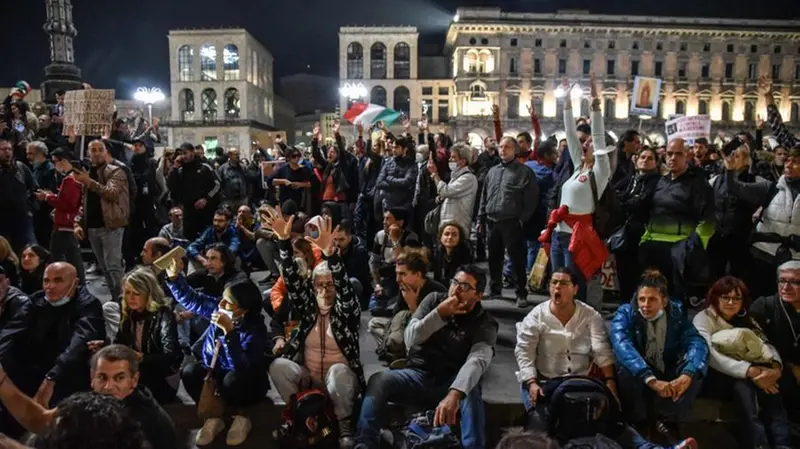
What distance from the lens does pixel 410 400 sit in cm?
429

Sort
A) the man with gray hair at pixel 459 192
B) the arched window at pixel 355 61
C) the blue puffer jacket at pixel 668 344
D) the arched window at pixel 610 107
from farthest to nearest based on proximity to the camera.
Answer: the arched window at pixel 355 61 → the arched window at pixel 610 107 → the man with gray hair at pixel 459 192 → the blue puffer jacket at pixel 668 344

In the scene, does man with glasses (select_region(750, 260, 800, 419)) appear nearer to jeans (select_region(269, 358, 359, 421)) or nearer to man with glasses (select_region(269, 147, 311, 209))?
jeans (select_region(269, 358, 359, 421))

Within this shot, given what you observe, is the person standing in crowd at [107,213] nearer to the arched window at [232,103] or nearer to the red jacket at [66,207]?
the red jacket at [66,207]

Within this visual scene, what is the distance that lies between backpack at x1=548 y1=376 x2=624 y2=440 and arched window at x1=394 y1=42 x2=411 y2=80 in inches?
2111

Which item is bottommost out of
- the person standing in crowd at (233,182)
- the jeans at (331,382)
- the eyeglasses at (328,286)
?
the jeans at (331,382)

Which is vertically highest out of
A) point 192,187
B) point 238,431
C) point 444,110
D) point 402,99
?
point 402,99

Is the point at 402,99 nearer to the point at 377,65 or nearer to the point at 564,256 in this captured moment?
the point at 377,65

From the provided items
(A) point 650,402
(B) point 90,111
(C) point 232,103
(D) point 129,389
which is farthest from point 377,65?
(D) point 129,389

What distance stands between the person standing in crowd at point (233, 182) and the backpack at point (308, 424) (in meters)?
6.15

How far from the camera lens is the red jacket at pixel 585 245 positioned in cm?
550

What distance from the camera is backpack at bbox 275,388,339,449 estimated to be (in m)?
4.02

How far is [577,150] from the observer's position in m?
5.74

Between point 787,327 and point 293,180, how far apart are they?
6887 millimetres

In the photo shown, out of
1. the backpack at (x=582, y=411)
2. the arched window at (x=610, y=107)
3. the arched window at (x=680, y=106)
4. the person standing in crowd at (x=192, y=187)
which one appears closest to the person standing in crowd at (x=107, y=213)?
the person standing in crowd at (x=192, y=187)
